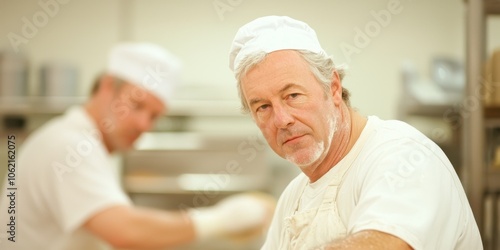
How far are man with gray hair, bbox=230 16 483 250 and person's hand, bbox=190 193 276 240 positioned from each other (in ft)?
3.23

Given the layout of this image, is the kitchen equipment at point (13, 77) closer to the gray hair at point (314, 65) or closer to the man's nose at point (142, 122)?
the man's nose at point (142, 122)

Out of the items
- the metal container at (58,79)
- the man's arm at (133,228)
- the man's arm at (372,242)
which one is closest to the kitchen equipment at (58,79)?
the metal container at (58,79)

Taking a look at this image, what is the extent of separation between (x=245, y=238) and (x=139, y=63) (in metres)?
0.62

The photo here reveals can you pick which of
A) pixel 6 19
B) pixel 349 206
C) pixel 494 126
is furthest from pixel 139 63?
pixel 349 206

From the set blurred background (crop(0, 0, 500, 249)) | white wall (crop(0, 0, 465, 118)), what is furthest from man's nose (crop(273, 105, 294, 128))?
blurred background (crop(0, 0, 500, 249))

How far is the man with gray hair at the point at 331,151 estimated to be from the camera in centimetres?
71

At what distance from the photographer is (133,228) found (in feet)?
4.80

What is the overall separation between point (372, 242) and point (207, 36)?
1.42 meters

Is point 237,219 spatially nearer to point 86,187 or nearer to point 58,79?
point 86,187

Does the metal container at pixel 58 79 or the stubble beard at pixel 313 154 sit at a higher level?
the metal container at pixel 58 79

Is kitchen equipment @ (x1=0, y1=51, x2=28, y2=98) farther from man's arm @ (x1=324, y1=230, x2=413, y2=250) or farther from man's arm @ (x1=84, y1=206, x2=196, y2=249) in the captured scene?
man's arm @ (x1=324, y1=230, x2=413, y2=250)

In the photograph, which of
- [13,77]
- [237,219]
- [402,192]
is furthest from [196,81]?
[402,192]

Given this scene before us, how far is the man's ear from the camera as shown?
0.83 m

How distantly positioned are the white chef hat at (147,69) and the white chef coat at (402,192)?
963 mm
